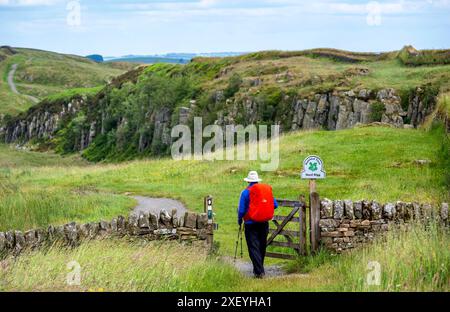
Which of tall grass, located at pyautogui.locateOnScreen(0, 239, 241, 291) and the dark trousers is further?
the dark trousers

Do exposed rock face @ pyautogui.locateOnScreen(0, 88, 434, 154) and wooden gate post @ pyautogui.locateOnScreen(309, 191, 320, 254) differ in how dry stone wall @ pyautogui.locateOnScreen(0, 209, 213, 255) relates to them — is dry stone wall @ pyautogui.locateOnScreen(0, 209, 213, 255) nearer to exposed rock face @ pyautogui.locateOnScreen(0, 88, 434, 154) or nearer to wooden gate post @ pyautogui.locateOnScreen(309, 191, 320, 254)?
wooden gate post @ pyautogui.locateOnScreen(309, 191, 320, 254)

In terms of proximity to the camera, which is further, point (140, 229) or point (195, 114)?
point (195, 114)

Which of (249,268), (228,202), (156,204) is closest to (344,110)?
(156,204)

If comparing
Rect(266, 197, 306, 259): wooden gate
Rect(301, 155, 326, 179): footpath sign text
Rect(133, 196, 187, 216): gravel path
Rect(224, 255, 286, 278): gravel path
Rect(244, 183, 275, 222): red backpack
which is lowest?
Rect(133, 196, 187, 216): gravel path

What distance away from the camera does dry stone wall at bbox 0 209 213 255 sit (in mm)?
17422

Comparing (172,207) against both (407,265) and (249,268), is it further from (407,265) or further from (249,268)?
(407,265)

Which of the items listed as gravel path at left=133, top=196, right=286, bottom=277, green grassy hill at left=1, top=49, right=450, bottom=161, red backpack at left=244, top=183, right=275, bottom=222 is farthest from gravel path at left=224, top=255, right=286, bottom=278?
green grassy hill at left=1, top=49, right=450, bottom=161

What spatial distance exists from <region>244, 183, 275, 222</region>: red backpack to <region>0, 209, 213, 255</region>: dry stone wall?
6.69 ft

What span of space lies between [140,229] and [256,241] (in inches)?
132

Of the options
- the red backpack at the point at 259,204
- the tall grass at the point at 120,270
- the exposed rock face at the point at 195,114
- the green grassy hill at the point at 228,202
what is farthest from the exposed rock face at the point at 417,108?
the tall grass at the point at 120,270

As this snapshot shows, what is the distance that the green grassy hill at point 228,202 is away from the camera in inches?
510

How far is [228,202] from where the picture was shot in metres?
29.8

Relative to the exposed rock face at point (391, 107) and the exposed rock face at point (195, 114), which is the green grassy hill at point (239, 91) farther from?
the exposed rock face at point (391, 107)
